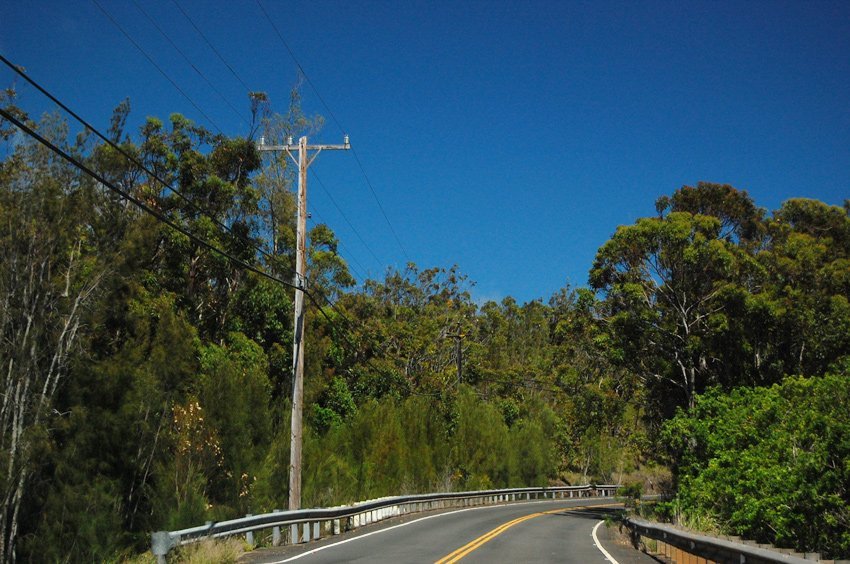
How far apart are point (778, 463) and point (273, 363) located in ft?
82.0

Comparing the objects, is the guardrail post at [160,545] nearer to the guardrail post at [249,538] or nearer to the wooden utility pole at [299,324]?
the guardrail post at [249,538]

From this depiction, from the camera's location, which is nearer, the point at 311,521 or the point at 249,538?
the point at 249,538

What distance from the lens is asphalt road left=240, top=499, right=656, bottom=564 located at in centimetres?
1806

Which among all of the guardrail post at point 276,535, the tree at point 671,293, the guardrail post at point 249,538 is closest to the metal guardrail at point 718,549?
the guardrail post at point 276,535

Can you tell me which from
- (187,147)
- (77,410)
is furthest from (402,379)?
(77,410)

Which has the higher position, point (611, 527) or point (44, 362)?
point (44, 362)

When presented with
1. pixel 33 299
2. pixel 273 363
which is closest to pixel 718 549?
pixel 33 299

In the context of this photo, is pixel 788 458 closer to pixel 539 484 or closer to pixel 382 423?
pixel 382 423

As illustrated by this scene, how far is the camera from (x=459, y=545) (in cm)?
2127

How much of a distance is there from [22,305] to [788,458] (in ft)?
71.8

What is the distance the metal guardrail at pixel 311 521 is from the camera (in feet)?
48.7

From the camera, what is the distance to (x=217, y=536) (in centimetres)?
1689

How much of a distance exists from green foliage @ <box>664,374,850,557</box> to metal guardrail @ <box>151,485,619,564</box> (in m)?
10.2

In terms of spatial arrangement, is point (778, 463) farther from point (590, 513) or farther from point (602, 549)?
point (590, 513)
